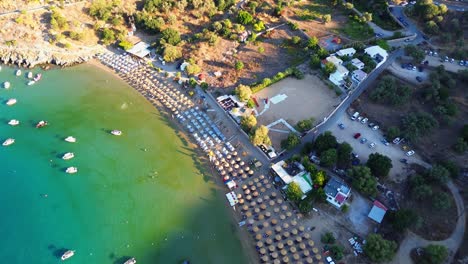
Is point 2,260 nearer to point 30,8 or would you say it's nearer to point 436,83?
point 30,8

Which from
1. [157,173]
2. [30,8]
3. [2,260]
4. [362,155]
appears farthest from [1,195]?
[362,155]

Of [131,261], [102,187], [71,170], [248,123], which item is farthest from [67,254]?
[248,123]

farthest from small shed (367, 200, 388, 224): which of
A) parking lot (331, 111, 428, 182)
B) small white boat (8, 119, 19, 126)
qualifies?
small white boat (8, 119, 19, 126)

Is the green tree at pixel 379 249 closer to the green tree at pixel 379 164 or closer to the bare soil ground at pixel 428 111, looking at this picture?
the green tree at pixel 379 164

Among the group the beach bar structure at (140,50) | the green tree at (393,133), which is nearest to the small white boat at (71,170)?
the beach bar structure at (140,50)

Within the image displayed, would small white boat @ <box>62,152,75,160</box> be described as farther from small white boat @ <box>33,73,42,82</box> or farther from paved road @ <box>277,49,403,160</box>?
paved road @ <box>277,49,403,160</box>

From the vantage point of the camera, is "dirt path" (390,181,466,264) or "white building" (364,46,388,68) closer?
Answer: "dirt path" (390,181,466,264)

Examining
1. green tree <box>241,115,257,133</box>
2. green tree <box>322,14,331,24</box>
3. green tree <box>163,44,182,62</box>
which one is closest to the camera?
green tree <box>241,115,257,133</box>
